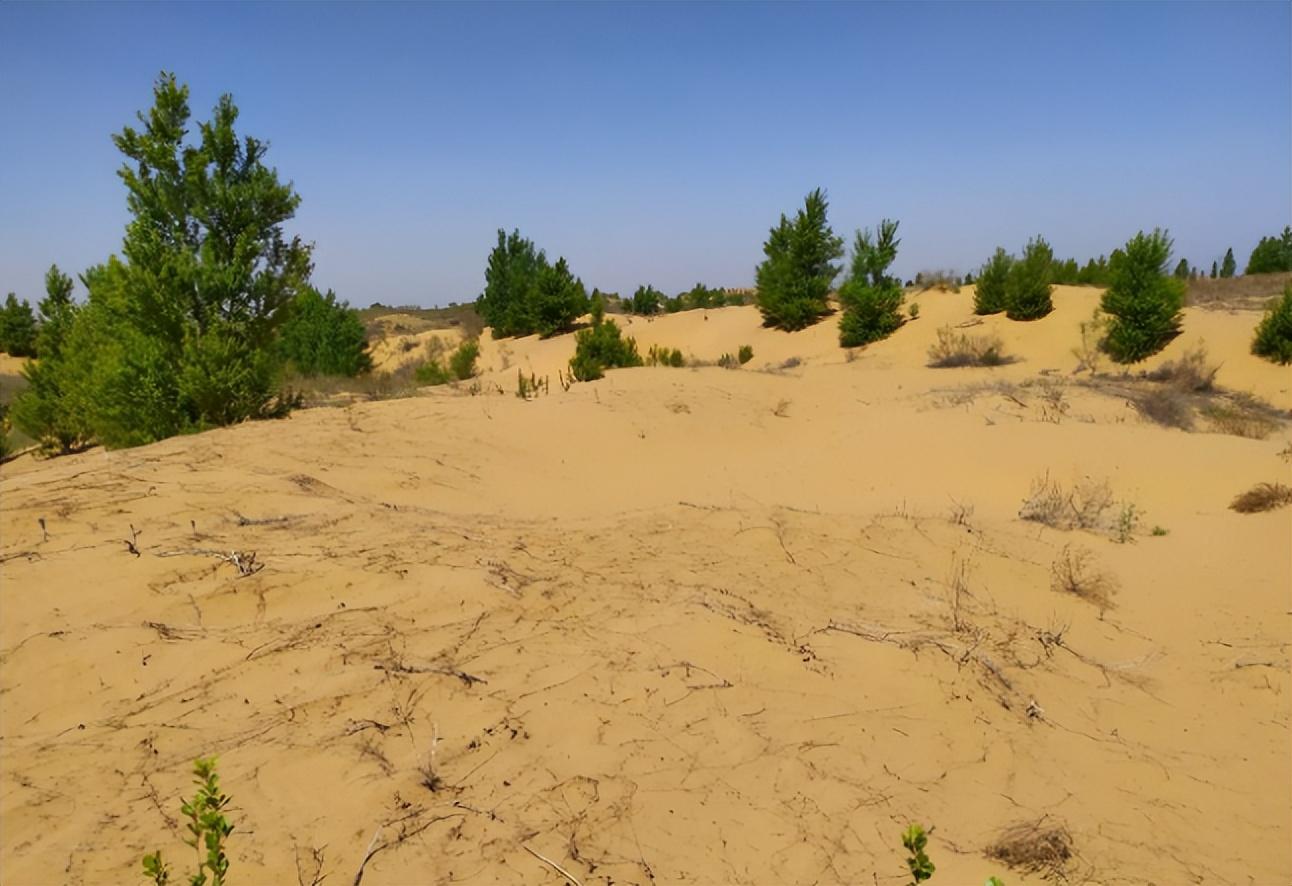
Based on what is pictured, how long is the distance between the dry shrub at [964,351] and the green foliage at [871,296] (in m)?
1.74

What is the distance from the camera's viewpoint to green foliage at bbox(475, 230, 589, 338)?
24.5m

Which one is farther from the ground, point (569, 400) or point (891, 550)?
point (569, 400)

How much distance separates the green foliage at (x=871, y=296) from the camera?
2033cm

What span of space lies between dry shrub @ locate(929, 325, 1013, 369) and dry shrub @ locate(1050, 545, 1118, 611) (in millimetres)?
11847

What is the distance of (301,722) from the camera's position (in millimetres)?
2973

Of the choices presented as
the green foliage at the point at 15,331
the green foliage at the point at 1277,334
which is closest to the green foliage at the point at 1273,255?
the green foliage at the point at 1277,334

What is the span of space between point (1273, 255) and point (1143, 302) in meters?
24.4

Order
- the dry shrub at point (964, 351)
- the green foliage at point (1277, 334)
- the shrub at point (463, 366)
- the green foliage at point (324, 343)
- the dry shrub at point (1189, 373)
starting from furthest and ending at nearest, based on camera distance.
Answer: the green foliage at point (324, 343) < the shrub at point (463, 366) < the dry shrub at point (964, 351) < the green foliage at point (1277, 334) < the dry shrub at point (1189, 373)

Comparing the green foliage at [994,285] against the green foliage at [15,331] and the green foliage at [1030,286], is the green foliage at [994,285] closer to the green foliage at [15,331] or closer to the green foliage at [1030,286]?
the green foliage at [1030,286]

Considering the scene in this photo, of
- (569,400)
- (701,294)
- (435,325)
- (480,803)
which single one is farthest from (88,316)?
(701,294)

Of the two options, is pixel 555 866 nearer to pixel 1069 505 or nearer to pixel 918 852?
pixel 918 852

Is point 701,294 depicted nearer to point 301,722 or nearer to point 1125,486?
point 1125,486

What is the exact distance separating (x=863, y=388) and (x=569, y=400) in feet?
19.2

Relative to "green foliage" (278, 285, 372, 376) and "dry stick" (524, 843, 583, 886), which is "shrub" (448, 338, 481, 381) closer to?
"green foliage" (278, 285, 372, 376)
